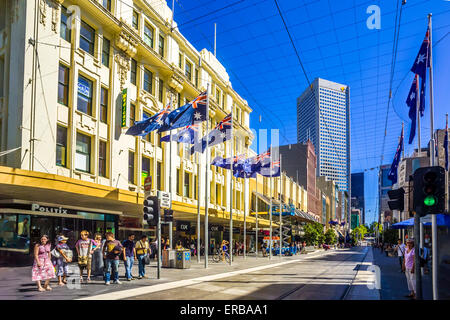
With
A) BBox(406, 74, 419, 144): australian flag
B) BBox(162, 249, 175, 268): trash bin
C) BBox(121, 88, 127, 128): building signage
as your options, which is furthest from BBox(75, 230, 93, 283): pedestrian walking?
BBox(406, 74, 419, 144): australian flag

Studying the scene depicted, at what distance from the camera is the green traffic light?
873cm

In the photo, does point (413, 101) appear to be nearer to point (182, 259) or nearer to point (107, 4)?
point (182, 259)

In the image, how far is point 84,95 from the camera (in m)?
22.5

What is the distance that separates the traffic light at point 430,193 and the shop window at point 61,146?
55.0 ft

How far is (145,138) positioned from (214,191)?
13.3 meters

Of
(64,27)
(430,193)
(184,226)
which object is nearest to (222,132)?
(64,27)

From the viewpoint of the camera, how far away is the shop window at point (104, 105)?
23.8m

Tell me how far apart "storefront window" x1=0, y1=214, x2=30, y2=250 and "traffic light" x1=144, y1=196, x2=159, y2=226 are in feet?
22.6

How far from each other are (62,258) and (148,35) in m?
19.5

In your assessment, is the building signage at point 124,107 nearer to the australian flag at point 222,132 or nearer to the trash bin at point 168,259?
the australian flag at point 222,132

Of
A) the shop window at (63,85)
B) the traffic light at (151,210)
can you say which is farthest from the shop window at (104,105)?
the traffic light at (151,210)
